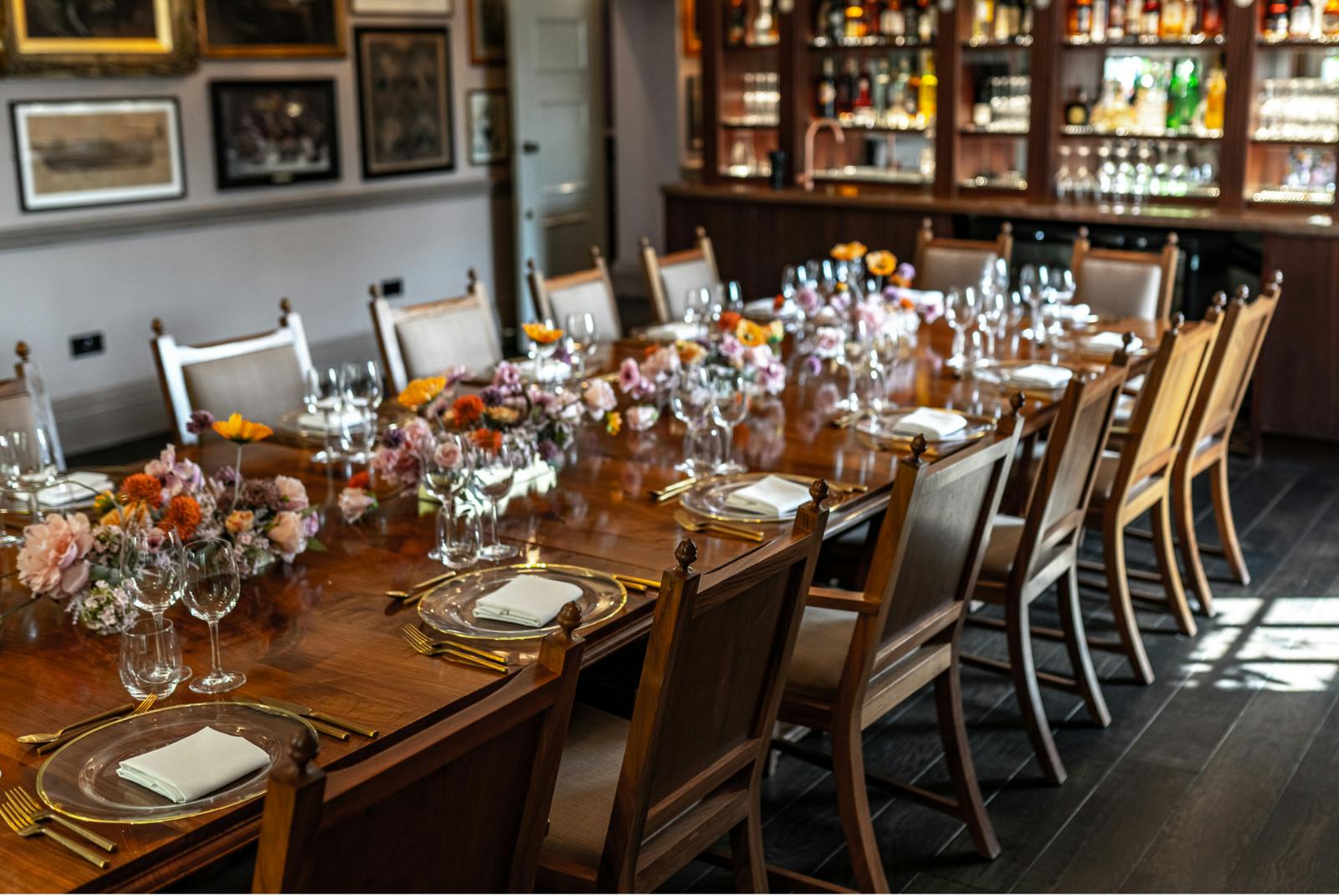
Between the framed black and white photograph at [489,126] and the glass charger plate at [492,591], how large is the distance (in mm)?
5892

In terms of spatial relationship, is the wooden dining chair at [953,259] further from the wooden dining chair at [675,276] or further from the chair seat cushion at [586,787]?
the chair seat cushion at [586,787]

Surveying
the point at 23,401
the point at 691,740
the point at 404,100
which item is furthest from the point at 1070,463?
the point at 404,100

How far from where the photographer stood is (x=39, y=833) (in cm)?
152

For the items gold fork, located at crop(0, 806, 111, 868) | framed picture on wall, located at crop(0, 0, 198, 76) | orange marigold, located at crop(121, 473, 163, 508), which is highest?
framed picture on wall, located at crop(0, 0, 198, 76)

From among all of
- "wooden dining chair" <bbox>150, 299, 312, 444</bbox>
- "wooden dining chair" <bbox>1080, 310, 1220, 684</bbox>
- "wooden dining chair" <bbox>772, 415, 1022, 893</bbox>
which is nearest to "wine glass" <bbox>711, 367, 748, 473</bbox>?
"wooden dining chair" <bbox>772, 415, 1022, 893</bbox>

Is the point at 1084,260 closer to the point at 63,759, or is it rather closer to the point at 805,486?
the point at 805,486

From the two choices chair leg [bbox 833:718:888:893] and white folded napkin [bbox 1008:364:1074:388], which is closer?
chair leg [bbox 833:718:888:893]

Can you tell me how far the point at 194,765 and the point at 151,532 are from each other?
0.54 meters

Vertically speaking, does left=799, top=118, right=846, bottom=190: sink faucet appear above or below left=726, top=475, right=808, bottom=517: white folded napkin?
above

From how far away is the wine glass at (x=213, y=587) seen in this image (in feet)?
6.21

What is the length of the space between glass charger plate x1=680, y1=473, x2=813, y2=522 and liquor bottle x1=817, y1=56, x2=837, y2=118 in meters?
4.71

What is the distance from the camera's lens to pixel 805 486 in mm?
2748

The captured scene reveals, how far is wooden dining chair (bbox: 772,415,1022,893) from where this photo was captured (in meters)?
2.32

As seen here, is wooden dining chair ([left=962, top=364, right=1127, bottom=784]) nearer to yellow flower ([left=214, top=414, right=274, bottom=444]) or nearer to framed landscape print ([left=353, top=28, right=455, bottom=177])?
yellow flower ([left=214, top=414, right=274, bottom=444])
